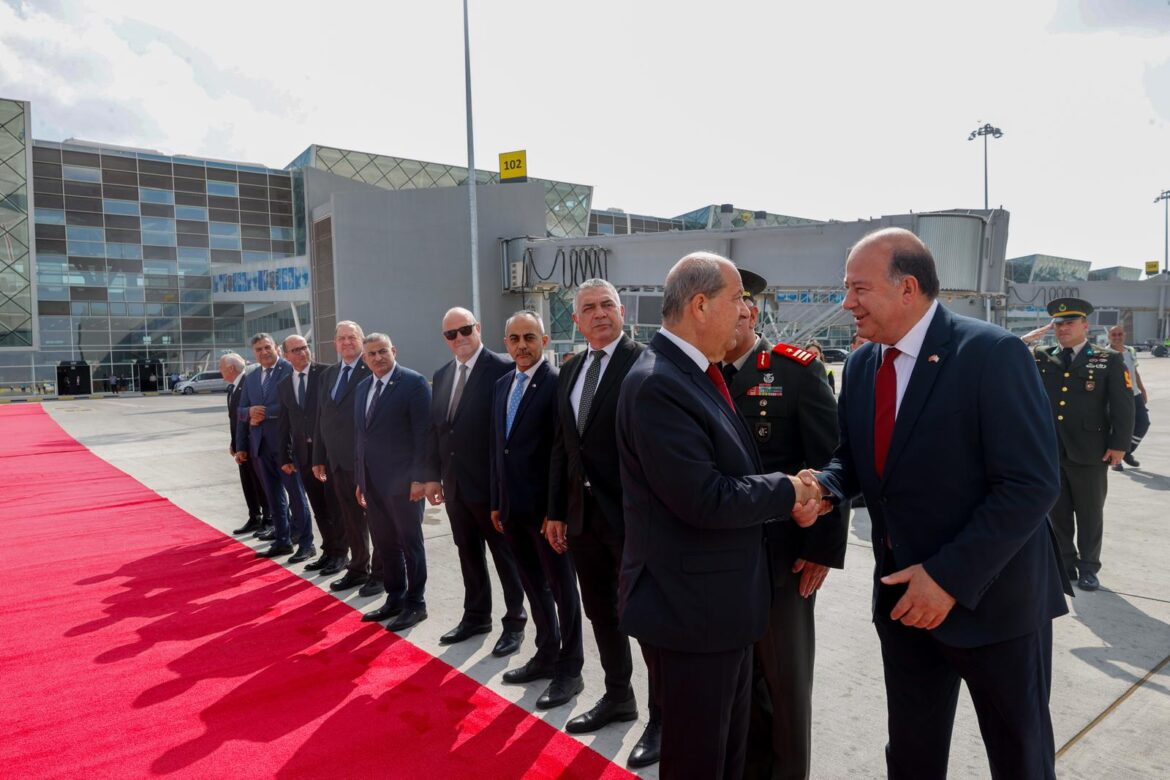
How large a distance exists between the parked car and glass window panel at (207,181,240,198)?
33.2 ft

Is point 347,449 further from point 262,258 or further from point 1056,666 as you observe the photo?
point 262,258

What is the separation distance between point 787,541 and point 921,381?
721mm

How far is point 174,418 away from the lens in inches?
840

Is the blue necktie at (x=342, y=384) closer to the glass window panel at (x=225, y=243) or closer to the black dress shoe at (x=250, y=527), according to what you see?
the black dress shoe at (x=250, y=527)

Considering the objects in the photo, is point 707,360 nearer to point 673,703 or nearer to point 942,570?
point 942,570

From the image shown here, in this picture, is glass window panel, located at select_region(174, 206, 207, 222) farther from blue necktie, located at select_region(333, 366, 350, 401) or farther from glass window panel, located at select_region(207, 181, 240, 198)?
blue necktie, located at select_region(333, 366, 350, 401)

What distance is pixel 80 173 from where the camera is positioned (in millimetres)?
37281

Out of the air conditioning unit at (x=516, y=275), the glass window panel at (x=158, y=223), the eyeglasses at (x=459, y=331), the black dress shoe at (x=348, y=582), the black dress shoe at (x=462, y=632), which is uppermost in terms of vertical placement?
the glass window panel at (x=158, y=223)

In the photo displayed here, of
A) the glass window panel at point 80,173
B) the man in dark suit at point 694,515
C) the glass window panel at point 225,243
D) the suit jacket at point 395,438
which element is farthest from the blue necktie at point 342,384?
the glass window panel at point 80,173

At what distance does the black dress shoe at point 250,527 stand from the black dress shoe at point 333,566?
1.71m

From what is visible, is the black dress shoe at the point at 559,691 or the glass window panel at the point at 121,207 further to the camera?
the glass window panel at the point at 121,207

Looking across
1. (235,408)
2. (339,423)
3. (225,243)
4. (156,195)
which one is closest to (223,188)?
(225,243)

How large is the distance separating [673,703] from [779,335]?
69.3 feet

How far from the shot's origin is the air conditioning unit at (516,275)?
1962 cm
